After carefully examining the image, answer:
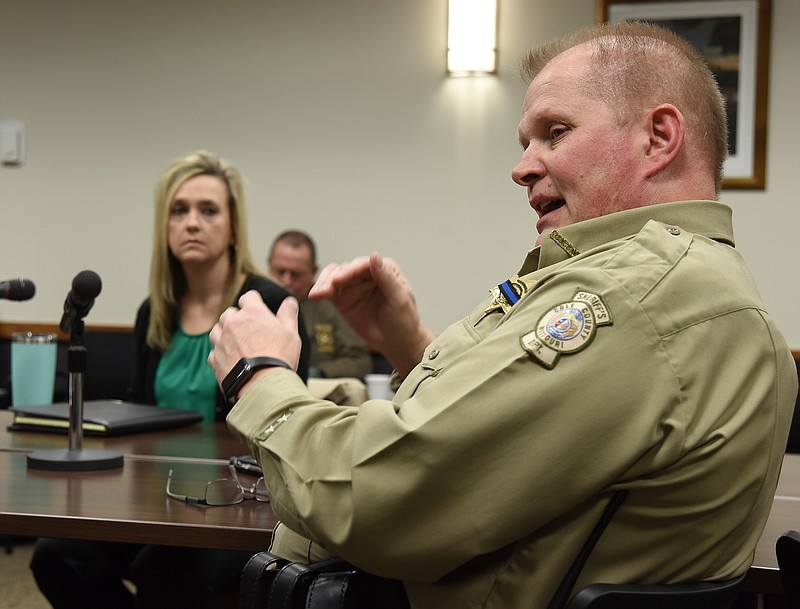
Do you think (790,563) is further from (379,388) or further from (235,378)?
(379,388)

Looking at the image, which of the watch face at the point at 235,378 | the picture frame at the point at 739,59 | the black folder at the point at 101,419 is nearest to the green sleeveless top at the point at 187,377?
the black folder at the point at 101,419

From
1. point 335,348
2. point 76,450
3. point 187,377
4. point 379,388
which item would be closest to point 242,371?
point 76,450

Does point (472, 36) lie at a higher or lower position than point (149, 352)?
higher

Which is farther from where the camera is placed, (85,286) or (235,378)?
(85,286)

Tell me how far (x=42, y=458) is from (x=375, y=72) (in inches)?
117

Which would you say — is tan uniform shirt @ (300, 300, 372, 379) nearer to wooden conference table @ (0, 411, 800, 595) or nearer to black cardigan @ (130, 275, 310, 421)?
black cardigan @ (130, 275, 310, 421)

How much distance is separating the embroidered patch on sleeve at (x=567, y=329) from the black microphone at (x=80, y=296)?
3.32ft

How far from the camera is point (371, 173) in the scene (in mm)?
4426

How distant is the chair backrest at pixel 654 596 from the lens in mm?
1028

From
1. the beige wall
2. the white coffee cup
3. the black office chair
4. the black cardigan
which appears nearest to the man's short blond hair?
the black office chair

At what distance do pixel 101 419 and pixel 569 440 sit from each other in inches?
58.0

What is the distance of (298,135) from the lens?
4.50m

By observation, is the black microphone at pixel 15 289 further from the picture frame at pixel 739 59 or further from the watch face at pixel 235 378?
the picture frame at pixel 739 59

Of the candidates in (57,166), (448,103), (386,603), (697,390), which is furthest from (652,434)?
(57,166)
